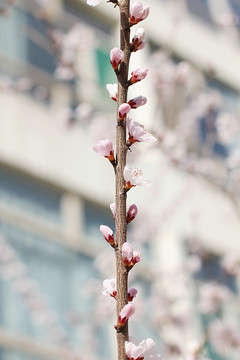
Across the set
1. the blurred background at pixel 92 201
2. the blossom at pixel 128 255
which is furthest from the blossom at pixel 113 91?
the blurred background at pixel 92 201

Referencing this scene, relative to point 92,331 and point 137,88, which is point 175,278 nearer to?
point 92,331

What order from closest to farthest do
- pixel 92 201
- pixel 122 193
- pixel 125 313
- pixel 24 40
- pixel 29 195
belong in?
pixel 125 313, pixel 122 193, pixel 29 195, pixel 92 201, pixel 24 40

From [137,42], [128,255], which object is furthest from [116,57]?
[128,255]

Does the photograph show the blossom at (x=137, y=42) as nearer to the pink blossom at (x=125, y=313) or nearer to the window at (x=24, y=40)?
the pink blossom at (x=125, y=313)

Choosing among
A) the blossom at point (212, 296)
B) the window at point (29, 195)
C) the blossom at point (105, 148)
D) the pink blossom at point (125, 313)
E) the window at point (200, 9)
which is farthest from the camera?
the window at point (200, 9)

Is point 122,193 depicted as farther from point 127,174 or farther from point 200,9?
point 200,9

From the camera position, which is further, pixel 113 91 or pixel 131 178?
pixel 113 91

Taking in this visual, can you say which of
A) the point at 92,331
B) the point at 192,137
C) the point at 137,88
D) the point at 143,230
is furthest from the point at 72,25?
the point at 92,331
